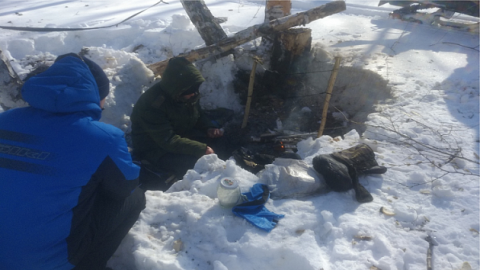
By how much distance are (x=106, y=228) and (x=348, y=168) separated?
2.14 m

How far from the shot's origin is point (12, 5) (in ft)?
33.1

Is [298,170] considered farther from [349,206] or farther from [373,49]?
[373,49]

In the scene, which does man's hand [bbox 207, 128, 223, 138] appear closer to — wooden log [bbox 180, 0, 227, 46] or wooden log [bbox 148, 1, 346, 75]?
wooden log [bbox 148, 1, 346, 75]

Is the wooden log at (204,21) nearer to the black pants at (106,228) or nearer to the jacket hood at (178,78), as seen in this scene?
the jacket hood at (178,78)

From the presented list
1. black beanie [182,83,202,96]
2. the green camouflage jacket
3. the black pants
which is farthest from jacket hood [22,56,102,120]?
black beanie [182,83,202,96]

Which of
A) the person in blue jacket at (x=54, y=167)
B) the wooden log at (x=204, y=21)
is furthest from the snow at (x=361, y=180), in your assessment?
the person in blue jacket at (x=54, y=167)

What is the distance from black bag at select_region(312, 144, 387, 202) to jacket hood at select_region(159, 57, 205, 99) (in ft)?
5.87

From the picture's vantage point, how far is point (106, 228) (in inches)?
83.6

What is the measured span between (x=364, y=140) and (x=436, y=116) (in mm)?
1204

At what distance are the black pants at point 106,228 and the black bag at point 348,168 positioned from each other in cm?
171

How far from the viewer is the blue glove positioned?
241 centimetres

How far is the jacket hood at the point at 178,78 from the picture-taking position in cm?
370

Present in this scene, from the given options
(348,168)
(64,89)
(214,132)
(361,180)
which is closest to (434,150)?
(361,180)

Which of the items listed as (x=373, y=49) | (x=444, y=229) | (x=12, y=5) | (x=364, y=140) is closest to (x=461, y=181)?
(x=444, y=229)
